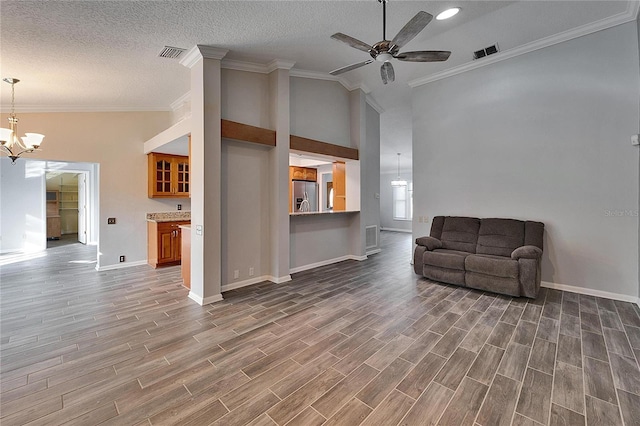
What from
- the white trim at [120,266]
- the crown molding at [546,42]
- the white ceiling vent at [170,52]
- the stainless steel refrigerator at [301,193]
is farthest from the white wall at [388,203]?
the white ceiling vent at [170,52]

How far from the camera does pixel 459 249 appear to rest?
14.3ft

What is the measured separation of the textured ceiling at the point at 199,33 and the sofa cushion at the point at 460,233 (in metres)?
2.72

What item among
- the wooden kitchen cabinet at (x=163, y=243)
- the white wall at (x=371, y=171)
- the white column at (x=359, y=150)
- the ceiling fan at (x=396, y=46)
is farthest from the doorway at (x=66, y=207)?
the ceiling fan at (x=396, y=46)

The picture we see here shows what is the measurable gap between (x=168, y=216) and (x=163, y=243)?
0.62m

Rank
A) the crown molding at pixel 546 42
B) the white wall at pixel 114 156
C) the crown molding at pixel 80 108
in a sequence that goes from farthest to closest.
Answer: the white wall at pixel 114 156, the crown molding at pixel 80 108, the crown molding at pixel 546 42

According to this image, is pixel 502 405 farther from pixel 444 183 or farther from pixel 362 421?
pixel 444 183

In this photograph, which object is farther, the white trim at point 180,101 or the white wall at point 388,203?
the white wall at point 388,203

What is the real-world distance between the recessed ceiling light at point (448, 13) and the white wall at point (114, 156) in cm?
538

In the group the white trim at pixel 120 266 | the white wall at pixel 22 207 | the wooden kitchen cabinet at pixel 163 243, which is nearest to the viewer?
the white trim at pixel 120 266

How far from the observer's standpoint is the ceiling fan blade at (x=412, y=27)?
224cm

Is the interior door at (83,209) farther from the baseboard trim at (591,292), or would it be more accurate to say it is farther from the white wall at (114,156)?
the baseboard trim at (591,292)

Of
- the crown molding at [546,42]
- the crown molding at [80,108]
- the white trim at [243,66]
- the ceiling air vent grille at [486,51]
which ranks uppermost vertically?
the ceiling air vent grille at [486,51]

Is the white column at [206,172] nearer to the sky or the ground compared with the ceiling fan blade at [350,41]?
nearer to the ground

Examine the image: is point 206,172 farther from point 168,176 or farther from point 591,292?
point 591,292
